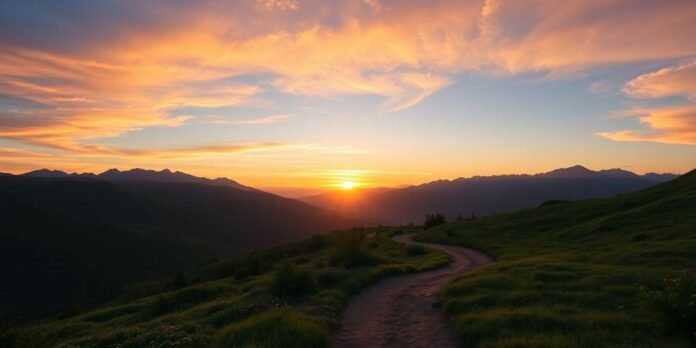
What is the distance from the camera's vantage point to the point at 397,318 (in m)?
16.3

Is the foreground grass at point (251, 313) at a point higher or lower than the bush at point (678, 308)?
lower

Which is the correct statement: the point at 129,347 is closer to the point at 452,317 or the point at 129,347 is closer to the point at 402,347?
the point at 402,347

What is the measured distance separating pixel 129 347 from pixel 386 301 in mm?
9646

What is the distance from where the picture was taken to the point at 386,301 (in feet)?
62.6

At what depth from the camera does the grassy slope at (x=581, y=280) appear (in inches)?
476

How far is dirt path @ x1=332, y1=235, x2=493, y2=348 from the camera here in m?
13.6

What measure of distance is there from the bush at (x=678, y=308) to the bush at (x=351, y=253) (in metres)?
17.5

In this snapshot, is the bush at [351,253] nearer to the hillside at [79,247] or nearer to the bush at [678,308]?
the bush at [678,308]

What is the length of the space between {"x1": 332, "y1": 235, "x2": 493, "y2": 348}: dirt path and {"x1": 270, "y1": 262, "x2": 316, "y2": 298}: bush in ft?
6.86

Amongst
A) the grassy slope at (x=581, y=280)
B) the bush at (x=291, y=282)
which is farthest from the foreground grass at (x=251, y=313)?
the grassy slope at (x=581, y=280)

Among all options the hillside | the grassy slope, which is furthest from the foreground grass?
the hillside

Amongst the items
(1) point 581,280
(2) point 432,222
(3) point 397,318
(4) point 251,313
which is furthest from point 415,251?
(2) point 432,222

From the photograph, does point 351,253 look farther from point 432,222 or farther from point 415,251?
point 432,222

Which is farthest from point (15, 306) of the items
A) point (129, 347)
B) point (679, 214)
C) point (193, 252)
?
point (679, 214)
